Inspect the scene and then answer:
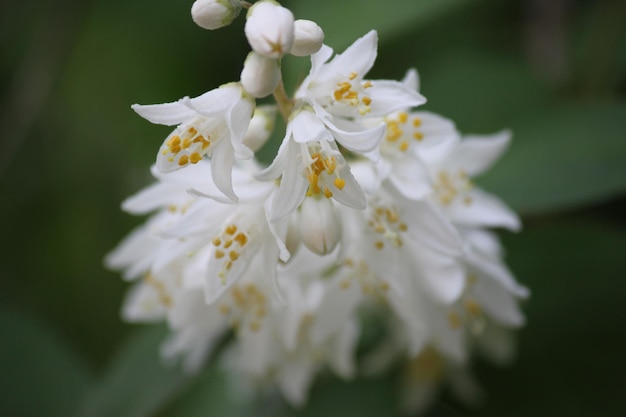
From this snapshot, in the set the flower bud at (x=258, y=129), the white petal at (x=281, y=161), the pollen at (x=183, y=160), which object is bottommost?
the white petal at (x=281, y=161)

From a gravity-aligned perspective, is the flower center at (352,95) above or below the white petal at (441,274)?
above

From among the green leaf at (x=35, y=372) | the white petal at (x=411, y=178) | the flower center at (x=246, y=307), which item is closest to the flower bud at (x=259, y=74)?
the white petal at (x=411, y=178)

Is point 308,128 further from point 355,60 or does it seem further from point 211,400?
point 211,400

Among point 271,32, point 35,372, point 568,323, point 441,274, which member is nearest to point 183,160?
point 271,32

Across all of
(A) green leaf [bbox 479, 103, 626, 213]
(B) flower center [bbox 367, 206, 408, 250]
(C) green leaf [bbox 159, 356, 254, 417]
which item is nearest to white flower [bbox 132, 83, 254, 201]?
(B) flower center [bbox 367, 206, 408, 250]

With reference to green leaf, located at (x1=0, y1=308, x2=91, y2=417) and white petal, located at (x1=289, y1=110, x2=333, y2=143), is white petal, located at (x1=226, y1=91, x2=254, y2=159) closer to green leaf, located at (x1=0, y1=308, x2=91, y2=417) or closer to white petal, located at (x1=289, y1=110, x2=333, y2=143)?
white petal, located at (x1=289, y1=110, x2=333, y2=143)

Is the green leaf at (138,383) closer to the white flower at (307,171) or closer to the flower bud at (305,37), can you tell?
the white flower at (307,171)

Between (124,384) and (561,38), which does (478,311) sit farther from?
(561,38)
